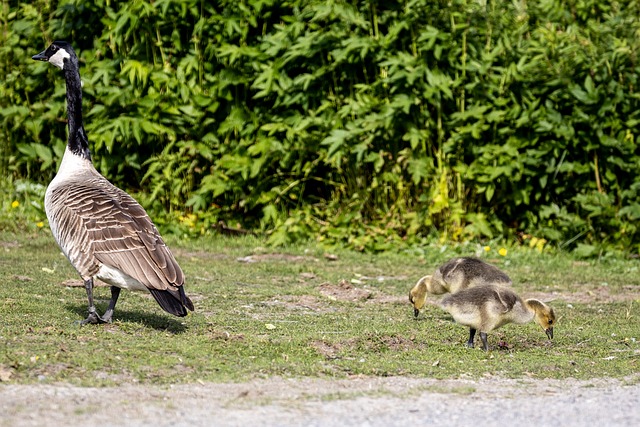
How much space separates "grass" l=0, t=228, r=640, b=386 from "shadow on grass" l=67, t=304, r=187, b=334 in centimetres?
2

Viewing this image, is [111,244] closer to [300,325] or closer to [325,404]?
[300,325]

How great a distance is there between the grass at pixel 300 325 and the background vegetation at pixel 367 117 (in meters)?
0.95

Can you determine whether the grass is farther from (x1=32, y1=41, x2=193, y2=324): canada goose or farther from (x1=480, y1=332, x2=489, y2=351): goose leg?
(x1=32, y1=41, x2=193, y2=324): canada goose

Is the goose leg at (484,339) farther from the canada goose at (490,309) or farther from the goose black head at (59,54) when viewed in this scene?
the goose black head at (59,54)

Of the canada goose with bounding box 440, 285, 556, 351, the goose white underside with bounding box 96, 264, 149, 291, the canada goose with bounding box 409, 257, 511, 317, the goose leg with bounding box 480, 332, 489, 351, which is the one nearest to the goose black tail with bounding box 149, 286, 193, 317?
the goose white underside with bounding box 96, 264, 149, 291

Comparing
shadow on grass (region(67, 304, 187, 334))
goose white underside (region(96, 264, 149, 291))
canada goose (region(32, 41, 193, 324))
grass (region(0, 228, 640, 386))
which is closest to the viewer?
grass (region(0, 228, 640, 386))

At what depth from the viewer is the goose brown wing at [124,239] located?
7586 millimetres

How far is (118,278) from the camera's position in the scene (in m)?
7.75

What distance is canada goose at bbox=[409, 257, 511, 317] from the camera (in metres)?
8.90

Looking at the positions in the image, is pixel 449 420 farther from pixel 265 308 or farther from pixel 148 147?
pixel 148 147

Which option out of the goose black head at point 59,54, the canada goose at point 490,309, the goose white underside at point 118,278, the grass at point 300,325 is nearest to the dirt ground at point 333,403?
the grass at point 300,325

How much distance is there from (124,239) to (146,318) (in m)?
1.00

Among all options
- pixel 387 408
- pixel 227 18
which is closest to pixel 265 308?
pixel 387 408

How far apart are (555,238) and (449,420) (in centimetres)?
822
